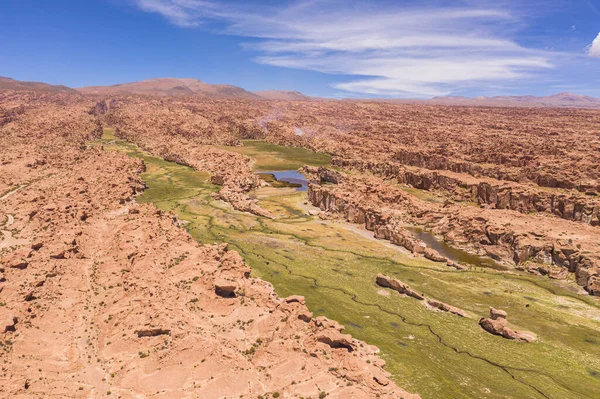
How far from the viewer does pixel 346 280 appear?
64.5 meters

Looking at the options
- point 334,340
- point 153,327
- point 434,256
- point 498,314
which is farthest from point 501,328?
point 153,327

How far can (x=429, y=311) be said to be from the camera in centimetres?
5447

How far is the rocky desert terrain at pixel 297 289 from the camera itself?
A: 3494 cm

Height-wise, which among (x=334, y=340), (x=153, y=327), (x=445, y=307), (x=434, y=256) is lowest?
(x=445, y=307)

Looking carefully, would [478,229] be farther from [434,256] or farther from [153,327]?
[153,327]

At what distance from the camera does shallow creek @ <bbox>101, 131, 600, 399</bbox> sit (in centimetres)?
3962

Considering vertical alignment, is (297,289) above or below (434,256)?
above

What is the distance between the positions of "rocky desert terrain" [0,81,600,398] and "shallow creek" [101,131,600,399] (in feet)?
0.94

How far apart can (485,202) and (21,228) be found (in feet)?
383

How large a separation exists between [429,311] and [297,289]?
19.5 metres

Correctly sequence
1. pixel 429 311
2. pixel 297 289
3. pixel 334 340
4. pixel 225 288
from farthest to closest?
1. pixel 297 289
2. pixel 429 311
3. pixel 225 288
4. pixel 334 340

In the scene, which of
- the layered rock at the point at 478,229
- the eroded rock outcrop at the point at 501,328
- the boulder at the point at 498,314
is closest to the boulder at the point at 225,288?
the eroded rock outcrop at the point at 501,328

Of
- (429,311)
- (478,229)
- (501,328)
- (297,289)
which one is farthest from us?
(478,229)

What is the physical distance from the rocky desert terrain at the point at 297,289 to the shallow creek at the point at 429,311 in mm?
287
